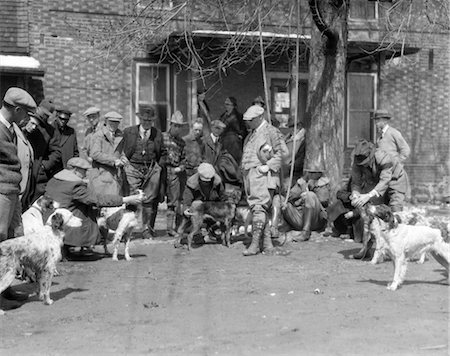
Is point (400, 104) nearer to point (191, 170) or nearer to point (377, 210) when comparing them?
point (191, 170)

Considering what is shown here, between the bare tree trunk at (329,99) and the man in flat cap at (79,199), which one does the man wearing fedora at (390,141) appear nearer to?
the bare tree trunk at (329,99)

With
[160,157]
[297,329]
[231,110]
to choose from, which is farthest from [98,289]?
[231,110]

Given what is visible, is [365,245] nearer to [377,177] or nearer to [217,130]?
[377,177]

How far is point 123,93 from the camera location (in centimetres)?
1766

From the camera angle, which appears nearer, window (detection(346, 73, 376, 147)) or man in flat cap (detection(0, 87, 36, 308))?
man in flat cap (detection(0, 87, 36, 308))

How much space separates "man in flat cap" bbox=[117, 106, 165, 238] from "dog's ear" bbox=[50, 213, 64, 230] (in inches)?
166

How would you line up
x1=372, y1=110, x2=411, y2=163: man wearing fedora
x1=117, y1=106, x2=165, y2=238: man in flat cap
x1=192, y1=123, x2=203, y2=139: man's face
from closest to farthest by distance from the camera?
x1=372, y1=110, x2=411, y2=163: man wearing fedora
x1=117, y1=106, x2=165, y2=238: man in flat cap
x1=192, y1=123, x2=203, y2=139: man's face

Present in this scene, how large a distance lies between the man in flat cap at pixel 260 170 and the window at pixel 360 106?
8918 millimetres

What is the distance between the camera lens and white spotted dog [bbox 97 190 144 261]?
9928mm

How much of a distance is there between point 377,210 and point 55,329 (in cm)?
363

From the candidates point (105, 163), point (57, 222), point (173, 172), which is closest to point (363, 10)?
point (173, 172)

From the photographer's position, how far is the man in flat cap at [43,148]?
10016 millimetres

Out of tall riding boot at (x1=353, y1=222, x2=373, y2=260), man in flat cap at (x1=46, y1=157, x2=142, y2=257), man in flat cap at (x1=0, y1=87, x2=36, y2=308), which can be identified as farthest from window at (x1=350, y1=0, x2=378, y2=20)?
man in flat cap at (x1=0, y1=87, x2=36, y2=308)

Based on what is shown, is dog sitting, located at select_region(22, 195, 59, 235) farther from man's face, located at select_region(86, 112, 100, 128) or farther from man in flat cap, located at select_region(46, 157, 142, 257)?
man's face, located at select_region(86, 112, 100, 128)
